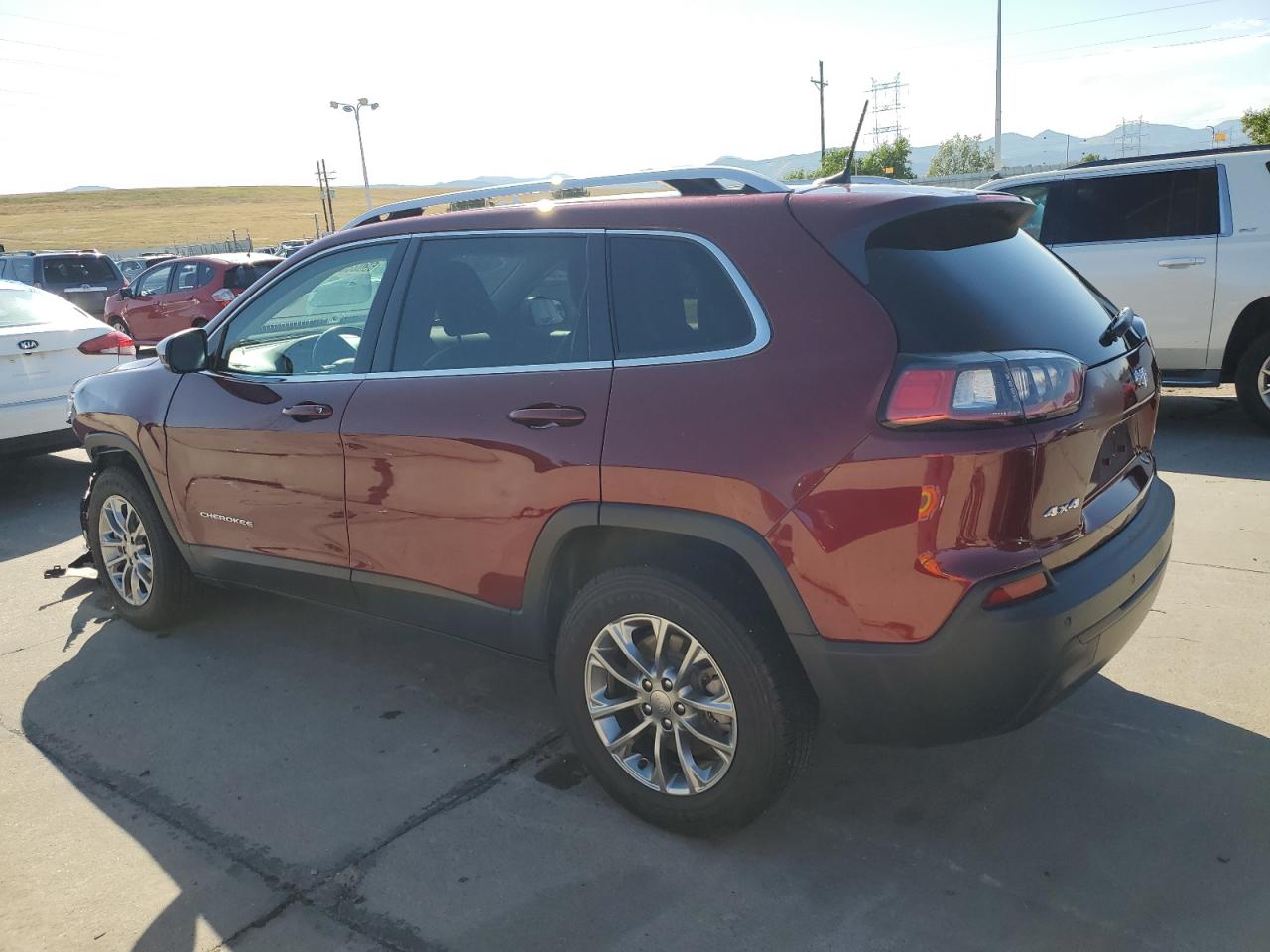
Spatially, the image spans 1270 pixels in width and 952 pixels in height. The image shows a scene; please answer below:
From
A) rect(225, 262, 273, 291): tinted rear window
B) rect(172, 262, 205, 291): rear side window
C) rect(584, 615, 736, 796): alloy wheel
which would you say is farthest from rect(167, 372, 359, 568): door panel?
rect(172, 262, 205, 291): rear side window

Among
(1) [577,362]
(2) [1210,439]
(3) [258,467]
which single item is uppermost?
(1) [577,362]

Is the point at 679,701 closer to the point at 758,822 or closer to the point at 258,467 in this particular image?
the point at 758,822

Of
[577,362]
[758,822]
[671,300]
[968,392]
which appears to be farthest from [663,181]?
[758,822]

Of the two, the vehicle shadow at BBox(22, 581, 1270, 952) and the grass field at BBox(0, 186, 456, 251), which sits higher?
the grass field at BBox(0, 186, 456, 251)

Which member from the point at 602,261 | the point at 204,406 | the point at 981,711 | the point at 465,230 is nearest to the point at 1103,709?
the point at 981,711

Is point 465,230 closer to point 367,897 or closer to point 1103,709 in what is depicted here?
point 367,897

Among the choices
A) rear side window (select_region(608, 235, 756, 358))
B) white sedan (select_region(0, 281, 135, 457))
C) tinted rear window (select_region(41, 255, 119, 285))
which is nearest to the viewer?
rear side window (select_region(608, 235, 756, 358))

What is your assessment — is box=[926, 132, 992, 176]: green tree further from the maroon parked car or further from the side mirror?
the side mirror

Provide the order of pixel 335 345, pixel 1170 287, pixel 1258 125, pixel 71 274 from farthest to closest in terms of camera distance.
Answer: pixel 1258 125, pixel 71 274, pixel 1170 287, pixel 335 345

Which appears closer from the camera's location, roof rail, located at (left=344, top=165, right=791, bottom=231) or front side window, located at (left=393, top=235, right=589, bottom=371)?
roof rail, located at (left=344, top=165, right=791, bottom=231)

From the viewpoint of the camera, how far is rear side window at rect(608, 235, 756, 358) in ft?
9.08

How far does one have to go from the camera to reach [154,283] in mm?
16281

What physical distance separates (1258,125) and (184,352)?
99.6ft

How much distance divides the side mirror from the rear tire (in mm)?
6828
